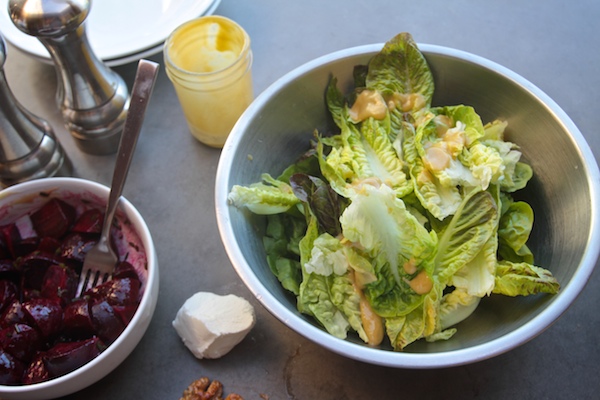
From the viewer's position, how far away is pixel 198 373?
95 centimetres

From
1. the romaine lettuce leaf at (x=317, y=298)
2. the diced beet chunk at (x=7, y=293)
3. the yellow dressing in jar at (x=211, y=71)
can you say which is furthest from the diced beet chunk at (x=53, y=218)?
the romaine lettuce leaf at (x=317, y=298)

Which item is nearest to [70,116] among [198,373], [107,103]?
[107,103]

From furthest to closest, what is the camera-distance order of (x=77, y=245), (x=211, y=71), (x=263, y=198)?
(x=211, y=71) < (x=77, y=245) < (x=263, y=198)

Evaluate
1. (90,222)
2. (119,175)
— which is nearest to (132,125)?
(119,175)

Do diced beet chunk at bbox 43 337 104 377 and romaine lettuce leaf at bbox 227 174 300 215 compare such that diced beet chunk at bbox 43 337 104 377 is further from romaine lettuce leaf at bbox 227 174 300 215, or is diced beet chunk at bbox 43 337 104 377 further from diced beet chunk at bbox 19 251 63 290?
romaine lettuce leaf at bbox 227 174 300 215

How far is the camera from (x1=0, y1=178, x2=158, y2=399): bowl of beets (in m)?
0.84

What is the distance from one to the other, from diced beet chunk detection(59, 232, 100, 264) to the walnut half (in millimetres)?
308

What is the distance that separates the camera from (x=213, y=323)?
3.03 feet

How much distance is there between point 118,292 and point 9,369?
192mm

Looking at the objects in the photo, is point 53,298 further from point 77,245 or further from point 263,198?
point 263,198

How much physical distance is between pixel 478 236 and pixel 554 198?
0.19 m

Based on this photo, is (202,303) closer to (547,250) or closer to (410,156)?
(410,156)

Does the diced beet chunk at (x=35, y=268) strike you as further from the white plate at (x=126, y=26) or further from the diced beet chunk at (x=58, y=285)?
the white plate at (x=126, y=26)

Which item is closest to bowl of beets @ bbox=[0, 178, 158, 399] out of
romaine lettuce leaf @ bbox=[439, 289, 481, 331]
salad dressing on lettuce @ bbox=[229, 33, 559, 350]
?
salad dressing on lettuce @ bbox=[229, 33, 559, 350]
